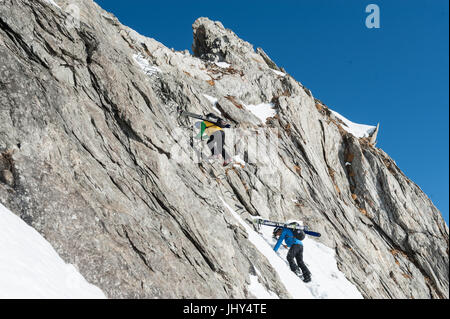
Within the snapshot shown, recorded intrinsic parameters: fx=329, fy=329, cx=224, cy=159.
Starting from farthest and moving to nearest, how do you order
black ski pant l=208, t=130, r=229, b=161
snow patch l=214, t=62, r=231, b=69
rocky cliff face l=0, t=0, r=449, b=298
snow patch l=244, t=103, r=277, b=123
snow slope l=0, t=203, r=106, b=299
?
snow patch l=214, t=62, r=231, b=69 < snow patch l=244, t=103, r=277, b=123 < black ski pant l=208, t=130, r=229, b=161 < rocky cliff face l=0, t=0, r=449, b=298 < snow slope l=0, t=203, r=106, b=299

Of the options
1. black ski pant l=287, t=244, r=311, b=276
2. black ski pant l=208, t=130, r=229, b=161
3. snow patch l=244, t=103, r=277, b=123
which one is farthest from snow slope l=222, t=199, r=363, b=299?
snow patch l=244, t=103, r=277, b=123

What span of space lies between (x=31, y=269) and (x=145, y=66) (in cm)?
2411

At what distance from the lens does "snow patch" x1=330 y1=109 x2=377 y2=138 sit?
42469mm

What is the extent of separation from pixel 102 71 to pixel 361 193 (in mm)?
26019

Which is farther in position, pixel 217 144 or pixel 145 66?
pixel 145 66

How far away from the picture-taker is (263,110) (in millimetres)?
36938

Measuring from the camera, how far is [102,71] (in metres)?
16.0

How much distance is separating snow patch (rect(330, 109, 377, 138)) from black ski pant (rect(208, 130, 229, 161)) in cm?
2405

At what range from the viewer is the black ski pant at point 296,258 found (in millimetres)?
17828

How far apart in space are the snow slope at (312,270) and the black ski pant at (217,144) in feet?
18.9

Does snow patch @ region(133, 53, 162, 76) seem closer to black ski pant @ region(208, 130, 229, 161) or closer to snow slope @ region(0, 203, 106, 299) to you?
black ski pant @ region(208, 130, 229, 161)

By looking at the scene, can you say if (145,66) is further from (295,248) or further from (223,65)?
(295,248)

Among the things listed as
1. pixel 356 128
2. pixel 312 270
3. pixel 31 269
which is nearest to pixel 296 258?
pixel 312 270
